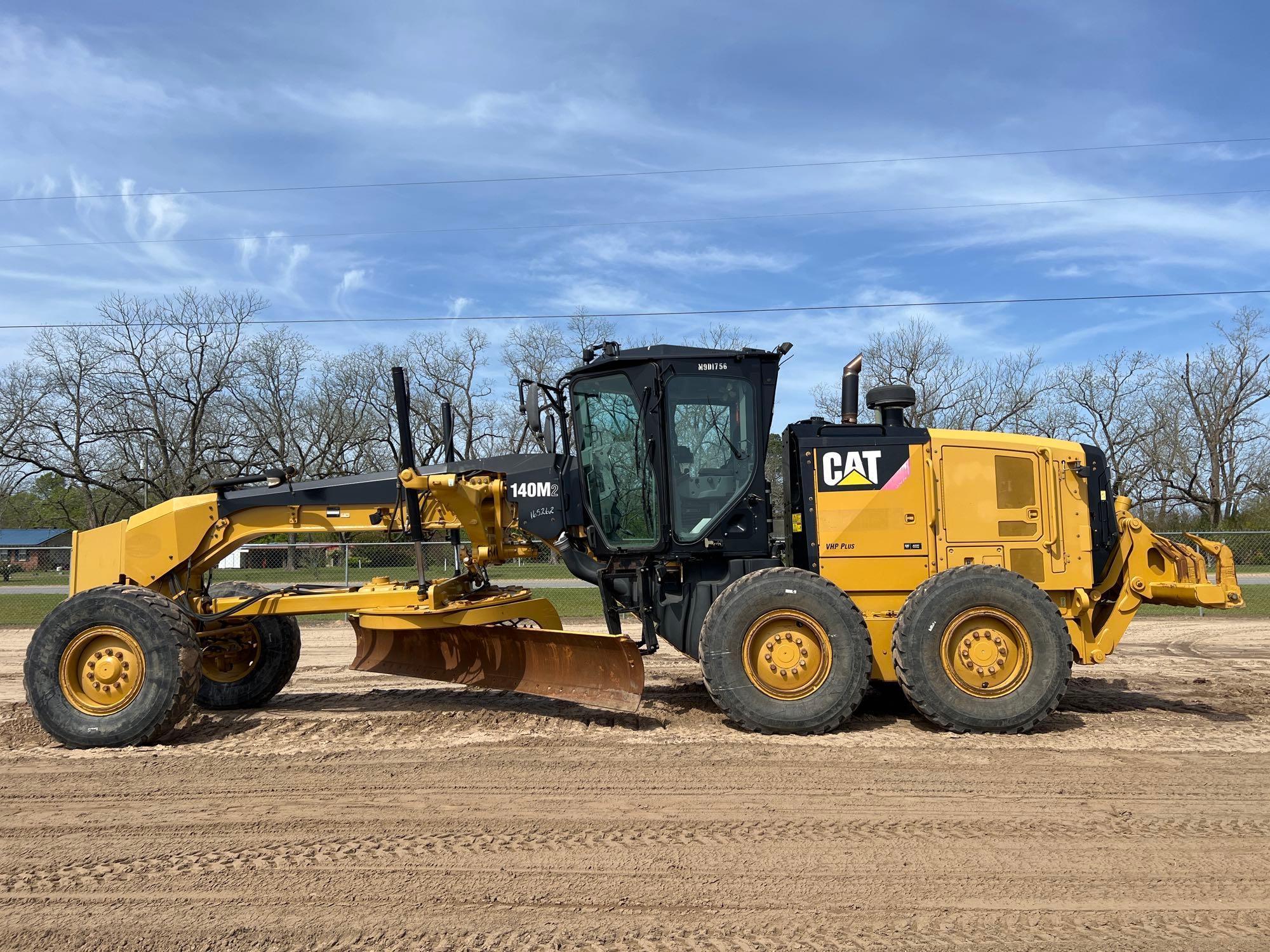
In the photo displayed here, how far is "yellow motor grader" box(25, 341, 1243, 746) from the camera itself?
238 inches

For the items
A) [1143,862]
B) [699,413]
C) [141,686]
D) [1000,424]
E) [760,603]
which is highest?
[1000,424]

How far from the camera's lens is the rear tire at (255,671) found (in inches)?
290

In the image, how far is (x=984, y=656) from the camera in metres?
6.07

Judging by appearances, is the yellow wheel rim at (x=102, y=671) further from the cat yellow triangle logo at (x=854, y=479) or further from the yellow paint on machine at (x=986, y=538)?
the cat yellow triangle logo at (x=854, y=479)

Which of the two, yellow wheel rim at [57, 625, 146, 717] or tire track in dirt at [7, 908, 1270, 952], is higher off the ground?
yellow wheel rim at [57, 625, 146, 717]

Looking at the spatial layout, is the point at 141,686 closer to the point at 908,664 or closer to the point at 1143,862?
the point at 908,664

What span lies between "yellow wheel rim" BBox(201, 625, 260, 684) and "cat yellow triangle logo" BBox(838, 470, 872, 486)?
15.6 feet

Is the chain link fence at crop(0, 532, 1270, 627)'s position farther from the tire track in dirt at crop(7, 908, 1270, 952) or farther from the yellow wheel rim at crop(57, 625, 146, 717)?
the tire track in dirt at crop(7, 908, 1270, 952)

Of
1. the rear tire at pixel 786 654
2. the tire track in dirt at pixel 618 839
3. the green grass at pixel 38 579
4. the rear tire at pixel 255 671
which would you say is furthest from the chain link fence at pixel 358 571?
the tire track in dirt at pixel 618 839

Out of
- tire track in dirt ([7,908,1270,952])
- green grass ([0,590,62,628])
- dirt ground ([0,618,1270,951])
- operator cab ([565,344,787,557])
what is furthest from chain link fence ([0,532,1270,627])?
tire track in dirt ([7,908,1270,952])

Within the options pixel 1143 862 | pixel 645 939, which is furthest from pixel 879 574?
pixel 645 939

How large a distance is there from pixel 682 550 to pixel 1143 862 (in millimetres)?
3368

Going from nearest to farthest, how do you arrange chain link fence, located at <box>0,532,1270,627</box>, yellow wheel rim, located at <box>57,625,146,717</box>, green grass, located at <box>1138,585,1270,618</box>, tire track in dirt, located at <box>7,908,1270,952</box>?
tire track in dirt, located at <box>7,908,1270,952</box> → yellow wheel rim, located at <box>57,625,146,717</box> → green grass, located at <box>1138,585,1270,618</box> → chain link fence, located at <box>0,532,1270,627</box>

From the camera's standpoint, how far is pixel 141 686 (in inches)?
237
